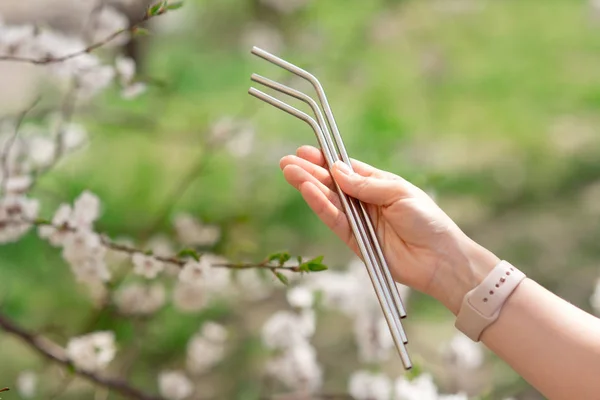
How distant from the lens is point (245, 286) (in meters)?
1.36

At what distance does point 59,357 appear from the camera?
3.67 ft

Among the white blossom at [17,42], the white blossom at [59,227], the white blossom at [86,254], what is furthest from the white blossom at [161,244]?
the white blossom at [17,42]

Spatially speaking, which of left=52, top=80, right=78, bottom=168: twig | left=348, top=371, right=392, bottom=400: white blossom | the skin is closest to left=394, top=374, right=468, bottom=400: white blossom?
left=348, top=371, right=392, bottom=400: white blossom

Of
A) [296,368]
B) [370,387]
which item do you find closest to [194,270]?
[296,368]

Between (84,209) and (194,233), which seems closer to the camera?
(84,209)

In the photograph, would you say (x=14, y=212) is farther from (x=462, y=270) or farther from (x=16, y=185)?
(x=462, y=270)

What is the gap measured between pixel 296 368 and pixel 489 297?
561 mm

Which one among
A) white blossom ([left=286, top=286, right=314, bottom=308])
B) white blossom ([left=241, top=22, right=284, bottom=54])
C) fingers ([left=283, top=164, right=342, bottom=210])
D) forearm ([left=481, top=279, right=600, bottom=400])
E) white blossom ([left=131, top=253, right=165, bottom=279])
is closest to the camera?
forearm ([left=481, top=279, right=600, bottom=400])

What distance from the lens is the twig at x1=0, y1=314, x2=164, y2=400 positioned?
1.05 meters

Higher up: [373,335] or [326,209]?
[326,209]

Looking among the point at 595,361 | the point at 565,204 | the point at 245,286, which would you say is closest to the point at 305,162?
the point at 595,361

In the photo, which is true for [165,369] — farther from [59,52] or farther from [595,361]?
[595,361]

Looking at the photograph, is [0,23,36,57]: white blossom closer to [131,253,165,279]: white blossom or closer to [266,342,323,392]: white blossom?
[131,253,165,279]: white blossom

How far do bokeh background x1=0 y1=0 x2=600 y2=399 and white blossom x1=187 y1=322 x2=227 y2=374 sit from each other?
1.5 inches
